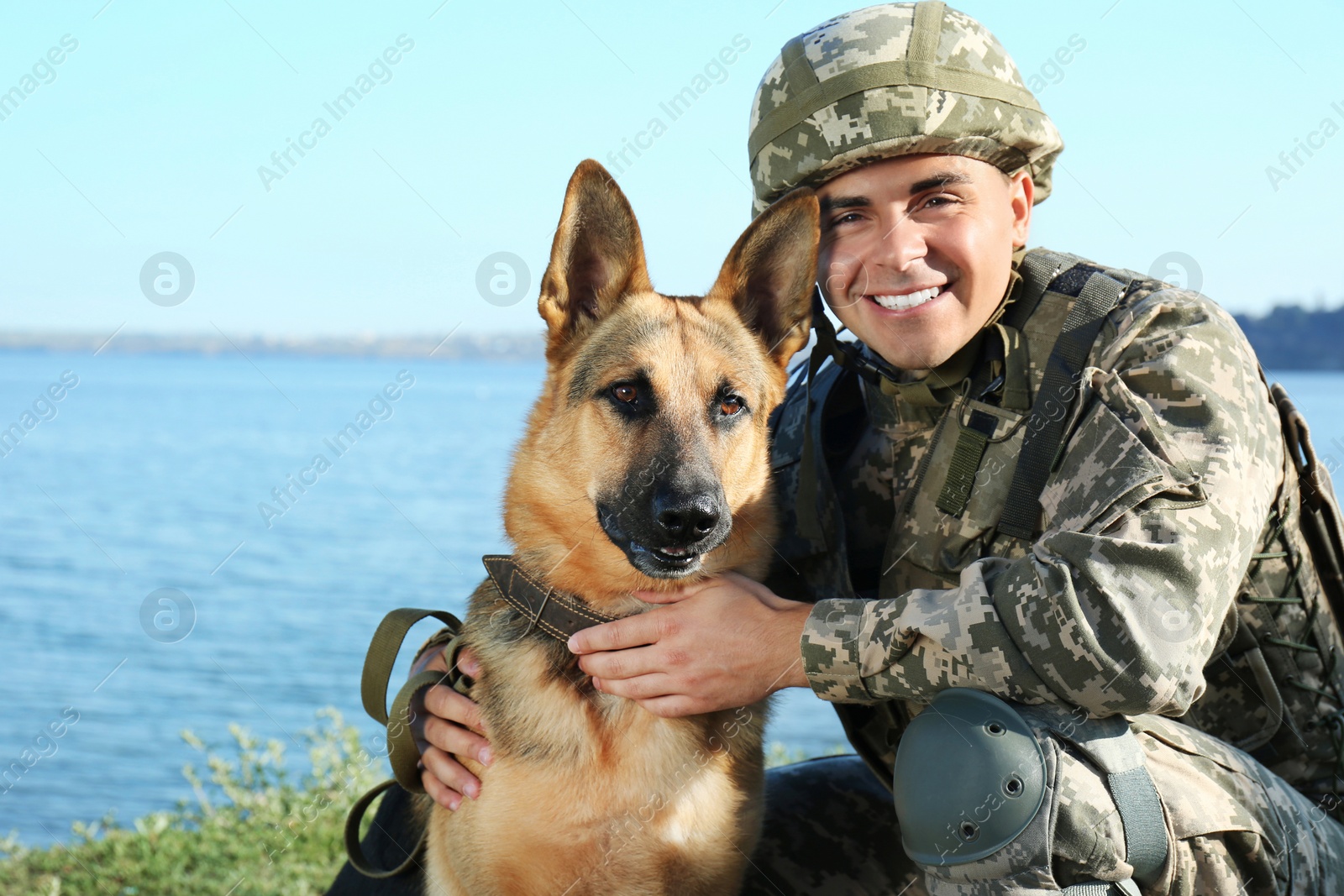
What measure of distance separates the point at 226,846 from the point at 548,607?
97.8 inches

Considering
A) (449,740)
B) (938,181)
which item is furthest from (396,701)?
(938,181)

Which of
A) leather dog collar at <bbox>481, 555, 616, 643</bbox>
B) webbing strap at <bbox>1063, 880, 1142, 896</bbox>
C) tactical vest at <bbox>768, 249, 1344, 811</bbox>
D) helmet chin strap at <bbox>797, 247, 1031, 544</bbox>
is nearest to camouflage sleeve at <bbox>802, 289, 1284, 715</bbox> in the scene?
tactical vest at <bbox>768, 249, 1344, 811</bbox>

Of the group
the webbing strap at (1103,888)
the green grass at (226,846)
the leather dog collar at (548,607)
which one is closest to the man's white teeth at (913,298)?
the leather dog collar at (548,607)

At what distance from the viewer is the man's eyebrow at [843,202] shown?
3.35 metres

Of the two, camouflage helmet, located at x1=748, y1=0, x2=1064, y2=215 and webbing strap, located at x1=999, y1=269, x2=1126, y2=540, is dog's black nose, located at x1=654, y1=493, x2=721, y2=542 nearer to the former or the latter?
webbing strap, located at x1=999, y1=269, x2=1126, y2=540

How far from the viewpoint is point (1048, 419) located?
2.85 metres

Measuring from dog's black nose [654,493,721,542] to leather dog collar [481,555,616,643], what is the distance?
40 centimetres

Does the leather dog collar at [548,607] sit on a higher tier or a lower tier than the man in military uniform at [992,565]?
lower

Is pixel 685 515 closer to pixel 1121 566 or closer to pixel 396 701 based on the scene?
pixel 1121 566

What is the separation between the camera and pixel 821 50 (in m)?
3.43

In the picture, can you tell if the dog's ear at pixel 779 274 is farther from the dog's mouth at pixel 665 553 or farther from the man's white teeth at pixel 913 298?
the dog's mouth at pixel 665 553

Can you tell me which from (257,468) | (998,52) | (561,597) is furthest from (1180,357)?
(257,468)

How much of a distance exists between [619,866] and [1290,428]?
231 cm

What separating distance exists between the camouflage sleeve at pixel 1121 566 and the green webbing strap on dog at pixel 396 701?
127 centimetres
